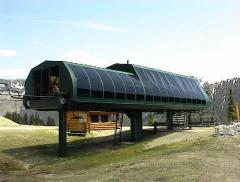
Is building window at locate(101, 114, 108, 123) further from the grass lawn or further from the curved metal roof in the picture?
the curved metal roof

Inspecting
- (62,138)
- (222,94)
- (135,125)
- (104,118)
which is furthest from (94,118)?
(222,94)

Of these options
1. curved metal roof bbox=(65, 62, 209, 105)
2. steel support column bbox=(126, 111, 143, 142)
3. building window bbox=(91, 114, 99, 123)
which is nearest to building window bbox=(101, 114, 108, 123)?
building window bbox=(91, 114, 99, 123)

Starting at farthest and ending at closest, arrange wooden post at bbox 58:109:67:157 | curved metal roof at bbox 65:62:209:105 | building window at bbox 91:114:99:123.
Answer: building window at bbox 91:114:99:123
curved metal roof at bbox 65:62:209:105
wooden post at bbox 58:109:67:157

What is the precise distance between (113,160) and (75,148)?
883cm

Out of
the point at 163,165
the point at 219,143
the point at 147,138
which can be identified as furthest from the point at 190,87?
the point at 163,165

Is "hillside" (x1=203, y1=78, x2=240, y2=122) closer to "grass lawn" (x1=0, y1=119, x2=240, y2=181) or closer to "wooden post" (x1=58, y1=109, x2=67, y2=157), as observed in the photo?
"grass lawn" (x1=0, y1=119, x2=240, y2=181)

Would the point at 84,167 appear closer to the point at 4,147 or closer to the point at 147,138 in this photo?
the point at 4,147

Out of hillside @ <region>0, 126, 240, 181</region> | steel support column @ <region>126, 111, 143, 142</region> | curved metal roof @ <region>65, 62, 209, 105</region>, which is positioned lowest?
hillside @ <region>0, 126, 240, 181</region>

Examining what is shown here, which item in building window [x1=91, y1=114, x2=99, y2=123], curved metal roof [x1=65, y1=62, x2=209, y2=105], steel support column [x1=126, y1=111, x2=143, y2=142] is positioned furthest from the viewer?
building window [x1=91, y1=114, x2=99, y2=123]

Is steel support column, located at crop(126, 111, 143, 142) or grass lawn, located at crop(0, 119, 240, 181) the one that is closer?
grass lawn, located at crop(0, 119, 240, 181)

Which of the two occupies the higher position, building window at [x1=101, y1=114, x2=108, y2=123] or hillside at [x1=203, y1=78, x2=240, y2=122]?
hillside at [x1=203, y1=78, x2=240, y2=122]

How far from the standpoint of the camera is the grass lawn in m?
21.8

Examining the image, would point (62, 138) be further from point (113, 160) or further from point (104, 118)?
point (104, 118)

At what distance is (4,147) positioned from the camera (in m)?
35.8
